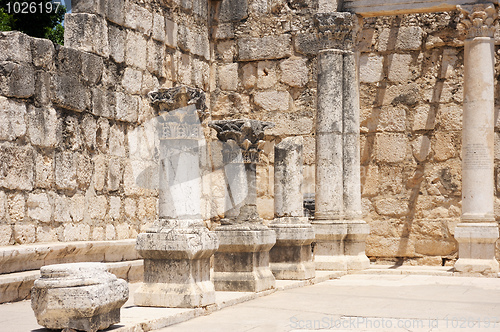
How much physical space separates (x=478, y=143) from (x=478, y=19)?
6.32 feet

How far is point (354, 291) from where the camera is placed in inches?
359

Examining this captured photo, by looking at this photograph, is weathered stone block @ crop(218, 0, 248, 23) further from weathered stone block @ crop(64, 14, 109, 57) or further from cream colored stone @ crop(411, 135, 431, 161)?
weathered stone block @ crop(64, 14, 109, 57)

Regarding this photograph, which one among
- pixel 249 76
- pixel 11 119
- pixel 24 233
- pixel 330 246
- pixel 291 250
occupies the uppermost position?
pixel 249 76

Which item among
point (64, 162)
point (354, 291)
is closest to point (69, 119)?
point (64, 162)

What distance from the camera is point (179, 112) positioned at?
23.8 ft

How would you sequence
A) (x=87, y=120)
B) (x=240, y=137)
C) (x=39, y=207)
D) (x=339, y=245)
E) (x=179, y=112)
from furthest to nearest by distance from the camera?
(x=339, y=245) → (x=87, y=120) → (x=39, y=207) → (x=240, y=137) → (x=179, y=112)

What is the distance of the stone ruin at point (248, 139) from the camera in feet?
27.4

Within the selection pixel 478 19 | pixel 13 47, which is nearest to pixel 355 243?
pixel 478 19

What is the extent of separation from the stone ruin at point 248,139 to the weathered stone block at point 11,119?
2cm

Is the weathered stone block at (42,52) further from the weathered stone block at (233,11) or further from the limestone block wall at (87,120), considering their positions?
the weathered stone block at (233,11)

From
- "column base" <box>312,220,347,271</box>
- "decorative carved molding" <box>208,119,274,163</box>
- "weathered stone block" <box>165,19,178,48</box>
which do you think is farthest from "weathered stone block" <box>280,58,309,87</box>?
"decorative carved molding" <box>208,119,274,163</box>

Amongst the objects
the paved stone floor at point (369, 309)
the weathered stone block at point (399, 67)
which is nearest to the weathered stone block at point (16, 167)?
the paved stone floor at point (369, 309)

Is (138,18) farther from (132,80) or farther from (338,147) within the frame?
(338,147)

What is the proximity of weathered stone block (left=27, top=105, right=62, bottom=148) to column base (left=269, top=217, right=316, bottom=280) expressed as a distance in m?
3.11
